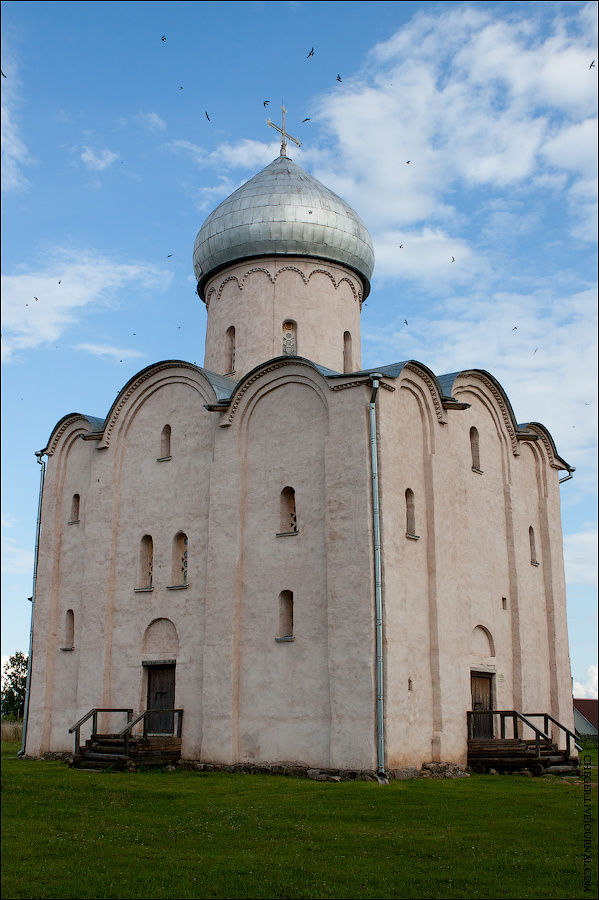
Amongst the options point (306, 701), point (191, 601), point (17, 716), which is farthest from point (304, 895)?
point (17, 716)

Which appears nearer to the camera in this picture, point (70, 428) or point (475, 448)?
point (475, 448)

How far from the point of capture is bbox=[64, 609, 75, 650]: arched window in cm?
1961

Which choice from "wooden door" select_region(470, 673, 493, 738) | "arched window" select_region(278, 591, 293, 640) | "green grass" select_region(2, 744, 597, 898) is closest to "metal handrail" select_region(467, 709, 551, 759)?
"wooden door" select_region(470, 673, 493, 738)

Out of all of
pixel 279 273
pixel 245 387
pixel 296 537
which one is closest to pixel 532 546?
pixel 296 537

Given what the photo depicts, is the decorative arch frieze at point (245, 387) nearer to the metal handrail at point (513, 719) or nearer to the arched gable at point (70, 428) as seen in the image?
the arched gable at point (70, 428)

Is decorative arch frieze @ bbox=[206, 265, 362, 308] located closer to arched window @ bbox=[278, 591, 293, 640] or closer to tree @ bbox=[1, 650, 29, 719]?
arched window @ bbox=[278, 591, 293, 640]

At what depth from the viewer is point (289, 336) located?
20234 mm

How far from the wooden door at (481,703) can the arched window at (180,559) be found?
5.77 meters

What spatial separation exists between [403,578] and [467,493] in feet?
10.2

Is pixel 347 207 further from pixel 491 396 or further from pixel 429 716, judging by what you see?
pixel 429 716

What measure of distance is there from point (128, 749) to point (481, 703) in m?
6.48

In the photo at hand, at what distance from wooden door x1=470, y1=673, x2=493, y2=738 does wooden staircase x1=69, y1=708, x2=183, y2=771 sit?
5.36m

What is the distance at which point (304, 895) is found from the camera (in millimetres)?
7344

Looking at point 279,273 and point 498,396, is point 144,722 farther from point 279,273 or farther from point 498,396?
point 279,273
